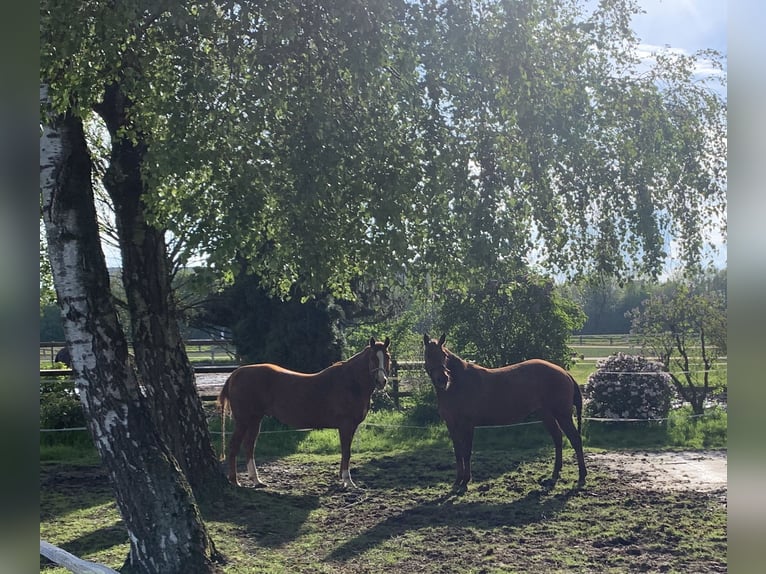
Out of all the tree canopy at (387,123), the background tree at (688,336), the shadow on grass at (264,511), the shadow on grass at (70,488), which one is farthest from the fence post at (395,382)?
the tree canopy at (387,123)

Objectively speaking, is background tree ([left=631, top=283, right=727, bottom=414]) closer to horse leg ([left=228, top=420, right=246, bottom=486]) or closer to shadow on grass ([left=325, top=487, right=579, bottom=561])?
shadow on grass ([left=325, top=487, right=579, bottom=561])

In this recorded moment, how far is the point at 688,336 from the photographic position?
10992mm

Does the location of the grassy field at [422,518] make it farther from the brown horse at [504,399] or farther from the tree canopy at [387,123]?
the tree canopy at [387,123]

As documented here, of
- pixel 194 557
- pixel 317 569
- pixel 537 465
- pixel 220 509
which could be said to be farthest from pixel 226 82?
pixel 537 465

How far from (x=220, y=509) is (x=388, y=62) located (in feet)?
14.6

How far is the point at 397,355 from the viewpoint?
11.4 m

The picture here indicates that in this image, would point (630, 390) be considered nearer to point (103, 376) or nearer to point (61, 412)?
point (103, 376)

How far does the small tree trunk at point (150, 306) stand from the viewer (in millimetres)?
5978

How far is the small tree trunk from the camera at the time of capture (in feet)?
19.6

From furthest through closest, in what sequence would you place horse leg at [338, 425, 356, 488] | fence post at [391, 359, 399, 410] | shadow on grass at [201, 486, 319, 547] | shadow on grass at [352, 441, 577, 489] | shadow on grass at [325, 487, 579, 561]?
fence post at [391, 359, 399, 410], shadow on grass at [352, 441, 577, 489], horse leg at [338, 425, 356, 488], shadow on grass at [201, 486, 319, 547], shadow on grass at [325, 487, 579, 561]

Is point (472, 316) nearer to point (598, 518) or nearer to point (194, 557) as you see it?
point (598, 518)

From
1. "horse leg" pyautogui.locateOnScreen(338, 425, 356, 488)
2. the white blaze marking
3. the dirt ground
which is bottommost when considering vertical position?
the dirt ground

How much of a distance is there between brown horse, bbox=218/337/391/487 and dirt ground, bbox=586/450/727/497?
3081 millimetres

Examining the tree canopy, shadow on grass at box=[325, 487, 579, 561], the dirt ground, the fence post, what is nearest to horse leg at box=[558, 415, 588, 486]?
shadow on grass at box=[325, 487, 579, 561]
